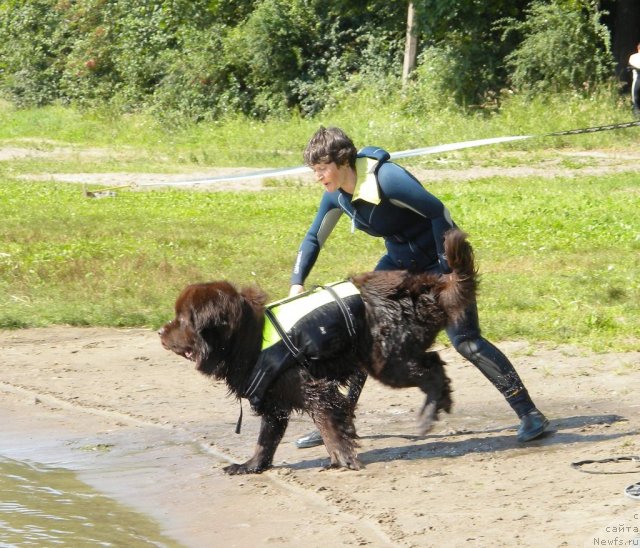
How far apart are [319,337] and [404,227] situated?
30.2 inches

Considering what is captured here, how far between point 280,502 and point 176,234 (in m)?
8.15

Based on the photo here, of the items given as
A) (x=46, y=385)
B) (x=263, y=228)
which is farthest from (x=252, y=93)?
(x=46, y=385)

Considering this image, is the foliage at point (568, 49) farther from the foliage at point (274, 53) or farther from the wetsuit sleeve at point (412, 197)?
the wetsuit sleeve at point (412, 197)

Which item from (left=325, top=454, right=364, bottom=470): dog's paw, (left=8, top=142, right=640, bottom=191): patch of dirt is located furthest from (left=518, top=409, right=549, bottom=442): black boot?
(left=8, top=142, right=640, bottom=191): patch of dirt

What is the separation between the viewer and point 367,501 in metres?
5.24

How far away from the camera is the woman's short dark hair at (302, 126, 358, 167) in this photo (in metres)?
5.74

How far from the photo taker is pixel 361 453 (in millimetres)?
6137

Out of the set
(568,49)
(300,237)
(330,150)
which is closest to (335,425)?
(330,150)

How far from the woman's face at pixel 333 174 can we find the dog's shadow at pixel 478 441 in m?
1.43

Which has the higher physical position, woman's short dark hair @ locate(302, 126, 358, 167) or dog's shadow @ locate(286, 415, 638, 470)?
woman's short dark hair @ locate(302, 126, 358, 167)

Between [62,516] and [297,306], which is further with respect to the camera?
[297,306]

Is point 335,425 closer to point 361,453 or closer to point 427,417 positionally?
point 361,453

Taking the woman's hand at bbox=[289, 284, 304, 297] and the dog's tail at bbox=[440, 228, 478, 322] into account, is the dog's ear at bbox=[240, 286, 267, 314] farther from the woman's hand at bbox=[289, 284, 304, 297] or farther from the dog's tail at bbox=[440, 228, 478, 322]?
the dog's tail at bbox=[440, 228, 478, 322]

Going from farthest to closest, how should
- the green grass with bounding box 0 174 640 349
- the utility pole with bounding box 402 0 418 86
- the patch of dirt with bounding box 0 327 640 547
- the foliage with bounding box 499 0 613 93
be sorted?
1. the utility pole with bounding box 402 0 418 86
2. the foliage with bounding box 499 0 613 93
3. the green grass with bounding box 0 174 640 349
4. the patch of dirt with bounding box 0 327 640 547
